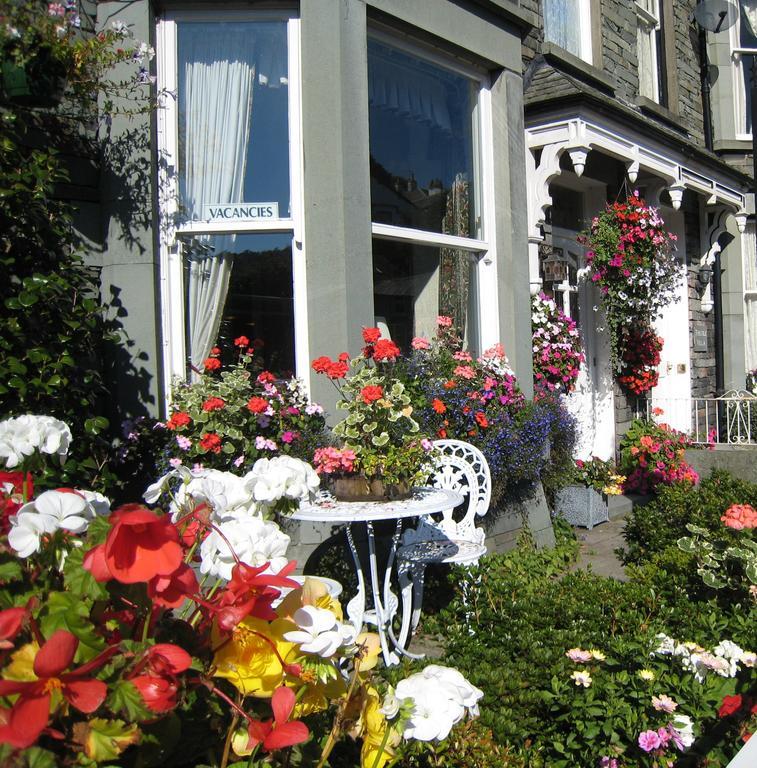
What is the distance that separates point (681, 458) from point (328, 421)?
14.6ft

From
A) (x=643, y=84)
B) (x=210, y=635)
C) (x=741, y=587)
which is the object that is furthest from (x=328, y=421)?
(x=643, y=84)

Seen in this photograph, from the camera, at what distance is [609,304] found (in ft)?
24.6

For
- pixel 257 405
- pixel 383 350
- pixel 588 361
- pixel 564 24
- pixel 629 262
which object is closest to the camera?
pixel 383 350

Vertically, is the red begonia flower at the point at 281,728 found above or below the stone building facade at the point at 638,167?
below

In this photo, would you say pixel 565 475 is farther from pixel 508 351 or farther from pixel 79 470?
pixel 79 470

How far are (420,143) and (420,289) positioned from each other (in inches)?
40.2

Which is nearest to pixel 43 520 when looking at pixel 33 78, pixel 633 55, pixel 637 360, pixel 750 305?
pixel 33 78

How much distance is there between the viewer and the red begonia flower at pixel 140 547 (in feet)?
3.19

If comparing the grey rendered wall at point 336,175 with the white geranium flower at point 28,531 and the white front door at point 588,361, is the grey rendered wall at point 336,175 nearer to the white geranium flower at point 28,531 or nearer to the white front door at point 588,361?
the white geranium flower at point 28,531

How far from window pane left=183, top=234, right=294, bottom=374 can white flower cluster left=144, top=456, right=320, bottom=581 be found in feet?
9.42

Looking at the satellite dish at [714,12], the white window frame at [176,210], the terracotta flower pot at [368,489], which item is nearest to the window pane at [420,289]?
the white window frame at [176,210]

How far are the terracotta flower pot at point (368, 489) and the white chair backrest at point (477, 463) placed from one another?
80cm

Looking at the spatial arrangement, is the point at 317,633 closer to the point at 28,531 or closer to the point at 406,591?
the point at 28,531

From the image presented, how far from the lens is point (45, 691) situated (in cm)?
88
